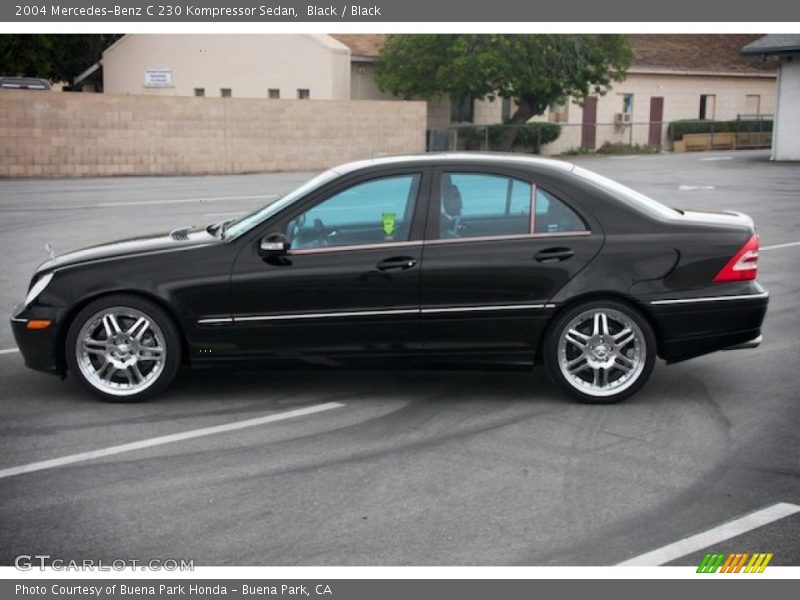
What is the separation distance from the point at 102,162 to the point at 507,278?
25.4 m

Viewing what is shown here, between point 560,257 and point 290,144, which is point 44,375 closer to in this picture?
point 560,257

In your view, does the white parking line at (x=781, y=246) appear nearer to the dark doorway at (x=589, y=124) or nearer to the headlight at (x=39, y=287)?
the headlight at (x=39, y=287)

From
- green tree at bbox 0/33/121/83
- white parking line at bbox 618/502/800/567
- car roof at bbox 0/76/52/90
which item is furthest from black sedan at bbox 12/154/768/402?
green tree at bbox 0/33/121/83

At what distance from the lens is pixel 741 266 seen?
732 centimetres

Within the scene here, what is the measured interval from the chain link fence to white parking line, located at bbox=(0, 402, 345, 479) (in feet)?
110

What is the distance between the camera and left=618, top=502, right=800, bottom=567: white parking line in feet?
15.8

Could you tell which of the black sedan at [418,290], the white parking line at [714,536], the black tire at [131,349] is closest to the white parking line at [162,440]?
the black sedan at [418,290]

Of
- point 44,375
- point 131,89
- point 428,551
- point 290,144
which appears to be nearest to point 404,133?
point 290,144

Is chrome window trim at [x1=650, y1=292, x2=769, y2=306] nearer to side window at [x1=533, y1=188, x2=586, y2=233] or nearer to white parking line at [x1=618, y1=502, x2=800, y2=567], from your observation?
side window at [x1=533, y1=188, x2=586, y2=233]

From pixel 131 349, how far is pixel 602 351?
2.94 meters

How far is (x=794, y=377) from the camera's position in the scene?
7984mm

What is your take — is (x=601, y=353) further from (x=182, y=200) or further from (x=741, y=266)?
(x=182, y=200)

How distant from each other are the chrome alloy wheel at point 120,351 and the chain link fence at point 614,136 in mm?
33429

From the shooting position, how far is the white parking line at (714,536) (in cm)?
482
